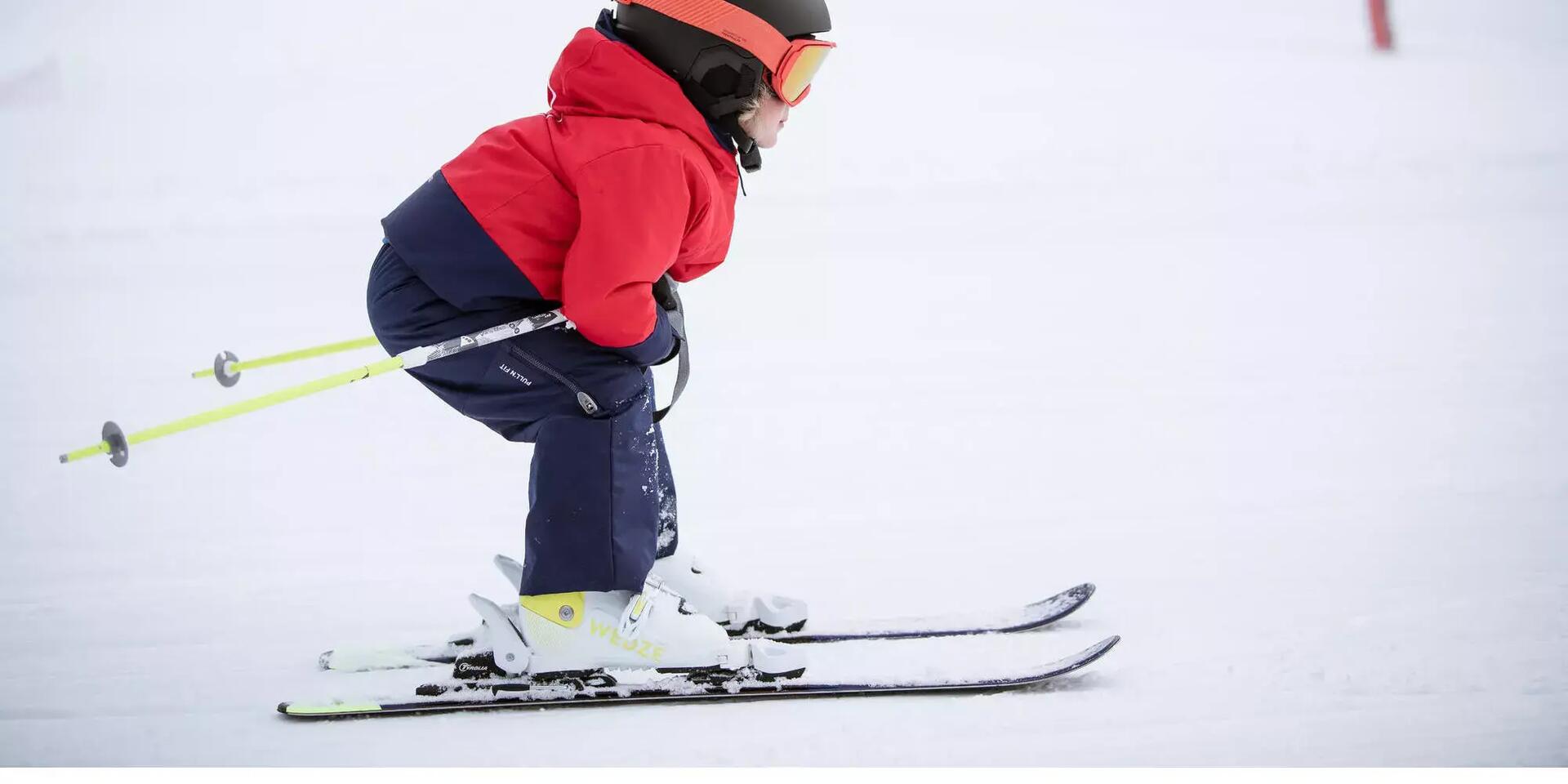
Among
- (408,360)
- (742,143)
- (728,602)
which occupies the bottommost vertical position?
(728,602)

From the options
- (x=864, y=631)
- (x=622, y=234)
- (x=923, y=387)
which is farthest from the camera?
(x=923, y=387)

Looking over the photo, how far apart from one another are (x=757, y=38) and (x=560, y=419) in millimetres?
692

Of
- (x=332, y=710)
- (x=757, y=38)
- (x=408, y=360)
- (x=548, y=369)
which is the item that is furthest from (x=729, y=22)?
(x=332, y=710)

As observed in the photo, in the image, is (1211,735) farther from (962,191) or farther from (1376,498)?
(962,191)

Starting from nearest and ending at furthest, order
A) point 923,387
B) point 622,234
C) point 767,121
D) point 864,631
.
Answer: point 622,234 < point 767,121 < point 864,631 < point 923,387

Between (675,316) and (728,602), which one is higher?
(675,316)

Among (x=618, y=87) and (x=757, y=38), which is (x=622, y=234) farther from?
(x=757, y=38)

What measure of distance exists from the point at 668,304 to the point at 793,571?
802 millimetres

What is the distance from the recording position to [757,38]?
6.13 feet

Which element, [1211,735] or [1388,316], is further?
[1388,316]

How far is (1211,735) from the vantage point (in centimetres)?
178

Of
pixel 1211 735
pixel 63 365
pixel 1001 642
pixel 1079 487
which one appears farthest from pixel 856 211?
pixel 1211 735

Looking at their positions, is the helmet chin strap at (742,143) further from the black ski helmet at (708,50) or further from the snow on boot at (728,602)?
the snow on boot at (728,602)

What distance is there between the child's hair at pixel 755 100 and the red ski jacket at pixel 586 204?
0.06m
